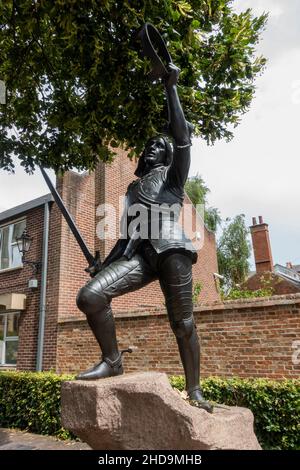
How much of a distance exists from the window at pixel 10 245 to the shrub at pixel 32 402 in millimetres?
3720

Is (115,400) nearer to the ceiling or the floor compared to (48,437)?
nearer to the ceiling

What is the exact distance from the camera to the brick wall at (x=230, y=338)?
6.71 meters

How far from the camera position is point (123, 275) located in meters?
3.14

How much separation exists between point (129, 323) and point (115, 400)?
594 cm

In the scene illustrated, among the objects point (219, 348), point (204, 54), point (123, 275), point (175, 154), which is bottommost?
point (219, 348)

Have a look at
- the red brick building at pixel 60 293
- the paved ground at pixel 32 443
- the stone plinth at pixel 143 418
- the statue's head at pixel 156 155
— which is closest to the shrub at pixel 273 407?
the red brick building at pixel 60 293

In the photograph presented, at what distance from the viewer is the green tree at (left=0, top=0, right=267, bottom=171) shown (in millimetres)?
4492

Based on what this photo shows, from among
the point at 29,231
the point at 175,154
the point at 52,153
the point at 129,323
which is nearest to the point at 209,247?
the point at 29,231

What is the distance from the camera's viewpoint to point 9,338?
1166cm

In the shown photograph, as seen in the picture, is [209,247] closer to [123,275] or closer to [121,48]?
[121,48]

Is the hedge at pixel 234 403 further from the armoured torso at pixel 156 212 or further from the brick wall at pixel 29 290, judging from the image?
the armoured torso at pixel 156 212

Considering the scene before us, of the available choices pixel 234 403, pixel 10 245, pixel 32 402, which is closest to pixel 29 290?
pixel 10 245

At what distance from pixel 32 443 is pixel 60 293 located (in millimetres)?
3731
